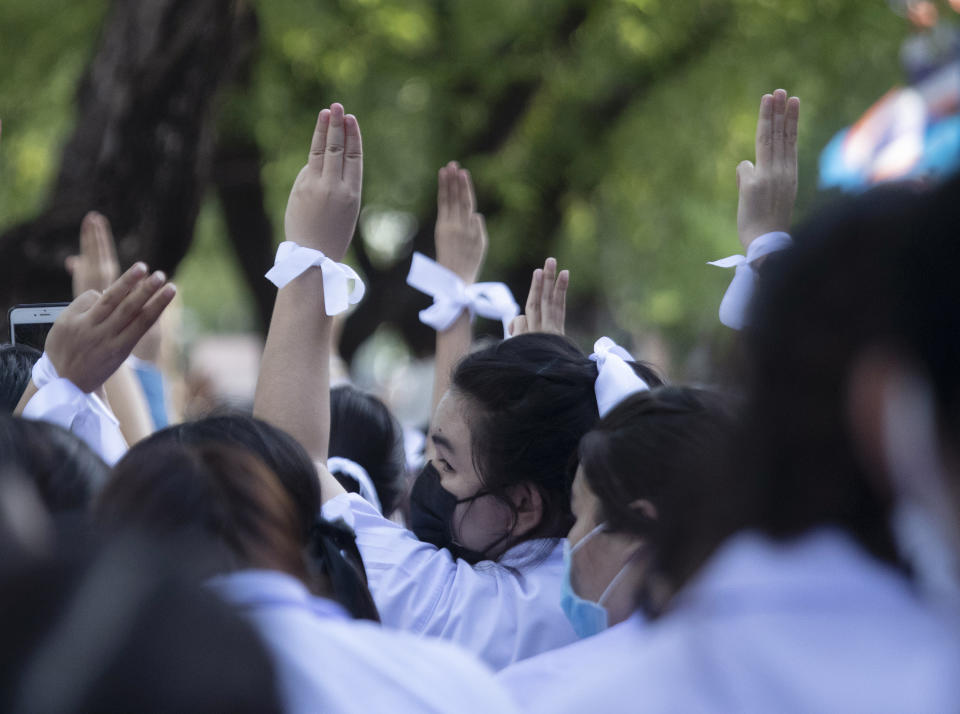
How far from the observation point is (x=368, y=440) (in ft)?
10.2

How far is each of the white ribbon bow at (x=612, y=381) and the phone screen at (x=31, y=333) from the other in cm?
127

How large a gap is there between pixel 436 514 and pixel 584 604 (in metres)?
0.60

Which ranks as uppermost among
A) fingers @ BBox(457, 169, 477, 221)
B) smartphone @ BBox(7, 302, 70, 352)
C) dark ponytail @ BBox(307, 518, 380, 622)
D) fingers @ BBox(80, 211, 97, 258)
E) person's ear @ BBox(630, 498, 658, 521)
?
fingers @ BBox(457, 169, 477, 221)

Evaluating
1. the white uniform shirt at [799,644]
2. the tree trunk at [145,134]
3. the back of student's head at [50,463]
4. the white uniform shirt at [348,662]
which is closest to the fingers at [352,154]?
the back of student's head at [50,463]

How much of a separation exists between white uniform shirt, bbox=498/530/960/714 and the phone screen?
1.92 m

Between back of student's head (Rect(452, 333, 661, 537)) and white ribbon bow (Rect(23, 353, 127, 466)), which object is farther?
back of student's head (Rect(452, 333, 661, 537))

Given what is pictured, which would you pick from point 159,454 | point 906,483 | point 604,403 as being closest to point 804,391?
point 906,483

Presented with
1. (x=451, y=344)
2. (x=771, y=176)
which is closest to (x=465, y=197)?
(x=451, y=344)

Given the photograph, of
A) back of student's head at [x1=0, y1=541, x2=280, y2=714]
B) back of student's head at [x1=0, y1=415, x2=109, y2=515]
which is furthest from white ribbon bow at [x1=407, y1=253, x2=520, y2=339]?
back of student's head at [x1=0, y1=541, x2=280, y2=714]

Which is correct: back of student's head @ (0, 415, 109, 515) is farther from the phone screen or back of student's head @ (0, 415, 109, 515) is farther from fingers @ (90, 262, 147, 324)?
the phone screen

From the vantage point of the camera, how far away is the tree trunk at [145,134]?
455 cm

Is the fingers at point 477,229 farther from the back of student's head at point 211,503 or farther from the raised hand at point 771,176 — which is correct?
the back of student's head at point 211,503

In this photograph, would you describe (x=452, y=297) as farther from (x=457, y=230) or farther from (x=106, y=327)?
(x=106, y=327)

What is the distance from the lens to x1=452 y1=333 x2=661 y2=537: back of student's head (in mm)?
2209
